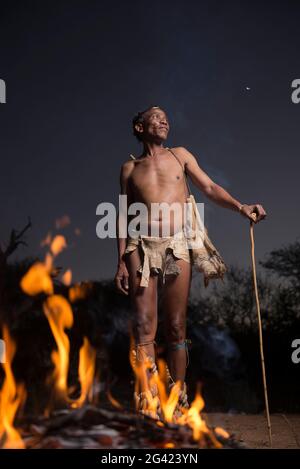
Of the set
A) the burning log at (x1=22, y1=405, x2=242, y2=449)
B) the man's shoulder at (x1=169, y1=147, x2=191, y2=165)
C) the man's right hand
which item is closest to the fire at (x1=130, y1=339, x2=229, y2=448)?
the man's right hand

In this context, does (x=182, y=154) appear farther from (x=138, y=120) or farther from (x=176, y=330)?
(x=176, y=330)

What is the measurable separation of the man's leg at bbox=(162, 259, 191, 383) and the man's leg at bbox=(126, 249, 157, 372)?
0.12 m

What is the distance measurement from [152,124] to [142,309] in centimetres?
150

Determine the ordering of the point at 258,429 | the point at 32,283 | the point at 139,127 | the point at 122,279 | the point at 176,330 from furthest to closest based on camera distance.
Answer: the point at 32,283 → the point at 258,429 → the point at 139,127 → the point at 122,279 → the point at 176,330

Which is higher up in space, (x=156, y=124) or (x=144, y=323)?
(x=156, y=124)

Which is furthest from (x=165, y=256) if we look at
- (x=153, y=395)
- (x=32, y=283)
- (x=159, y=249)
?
(x=32, y=283)

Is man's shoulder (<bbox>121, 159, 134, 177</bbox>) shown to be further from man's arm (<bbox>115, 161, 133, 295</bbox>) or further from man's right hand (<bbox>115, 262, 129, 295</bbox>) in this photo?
man's right hand (<bbox>115, 262, 129, 295</bbox>)

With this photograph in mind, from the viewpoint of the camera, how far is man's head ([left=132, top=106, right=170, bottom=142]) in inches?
161

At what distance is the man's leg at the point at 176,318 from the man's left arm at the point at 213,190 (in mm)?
568

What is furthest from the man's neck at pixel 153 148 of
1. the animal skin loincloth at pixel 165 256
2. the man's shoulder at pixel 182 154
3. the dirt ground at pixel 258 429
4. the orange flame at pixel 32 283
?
the orange flame at pixel 32 283

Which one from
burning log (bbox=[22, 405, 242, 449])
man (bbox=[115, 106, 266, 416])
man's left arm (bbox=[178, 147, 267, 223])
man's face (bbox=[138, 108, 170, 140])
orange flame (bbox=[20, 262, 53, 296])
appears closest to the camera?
burning log (bbox=[22, 405, 242, 449])

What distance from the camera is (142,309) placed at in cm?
377
